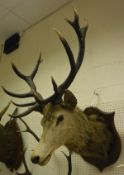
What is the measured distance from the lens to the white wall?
1.77 metres

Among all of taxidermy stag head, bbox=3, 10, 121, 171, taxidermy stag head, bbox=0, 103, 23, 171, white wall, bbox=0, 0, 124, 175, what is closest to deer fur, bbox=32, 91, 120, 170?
taxidermy stag head, bbox=3, 10, 121, 171

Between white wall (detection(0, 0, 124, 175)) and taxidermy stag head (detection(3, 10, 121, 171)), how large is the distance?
0.40ft

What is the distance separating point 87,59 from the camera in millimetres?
1978

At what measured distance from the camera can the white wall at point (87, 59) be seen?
1.77 meters

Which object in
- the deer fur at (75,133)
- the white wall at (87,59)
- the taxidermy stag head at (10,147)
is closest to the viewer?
the deer fur at (75,133)

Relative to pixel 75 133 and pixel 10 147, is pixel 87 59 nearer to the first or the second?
pixel 75 133

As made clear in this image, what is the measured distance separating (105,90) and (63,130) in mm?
493

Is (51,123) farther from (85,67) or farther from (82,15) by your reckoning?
(82,15)

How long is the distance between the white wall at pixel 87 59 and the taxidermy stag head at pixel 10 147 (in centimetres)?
8

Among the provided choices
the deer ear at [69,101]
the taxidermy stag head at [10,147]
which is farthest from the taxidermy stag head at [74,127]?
the taxidermy stag head at [10,147]

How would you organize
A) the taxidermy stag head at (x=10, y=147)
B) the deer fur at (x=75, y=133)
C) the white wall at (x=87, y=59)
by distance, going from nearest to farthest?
1. the deer fur at (x=75, y=133)
2. the white wall at (x=87, y=59)
3. the taxidermy stag head at (x=10, y=147)

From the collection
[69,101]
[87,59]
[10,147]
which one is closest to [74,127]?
[69,101]

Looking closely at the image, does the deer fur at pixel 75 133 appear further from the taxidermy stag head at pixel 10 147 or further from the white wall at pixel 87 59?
the taxidermy stag head at pixel 10 147

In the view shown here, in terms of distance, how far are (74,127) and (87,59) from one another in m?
0.67
